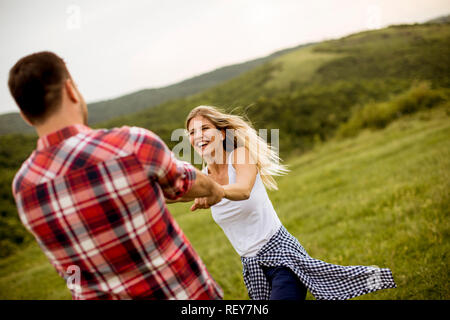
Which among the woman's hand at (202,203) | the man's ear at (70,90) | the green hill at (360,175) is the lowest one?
the green hill at (360,175)

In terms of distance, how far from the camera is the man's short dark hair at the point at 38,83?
1562 millimetres

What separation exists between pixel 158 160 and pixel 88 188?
14.3 inches

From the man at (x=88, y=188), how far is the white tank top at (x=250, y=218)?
120 cm

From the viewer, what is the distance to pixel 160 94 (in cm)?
5578

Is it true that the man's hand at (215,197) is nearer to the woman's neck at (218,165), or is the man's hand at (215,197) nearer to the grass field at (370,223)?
the woman's neck at (218,165)

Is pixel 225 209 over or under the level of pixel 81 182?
under

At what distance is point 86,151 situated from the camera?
1583 millimetres

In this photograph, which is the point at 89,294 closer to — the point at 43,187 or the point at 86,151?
the point at 43,187

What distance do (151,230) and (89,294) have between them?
0.56 meters

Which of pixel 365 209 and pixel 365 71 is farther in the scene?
pixel 365 71

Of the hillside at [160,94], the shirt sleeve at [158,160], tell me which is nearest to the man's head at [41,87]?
the shirt sleeve at [158,160]
